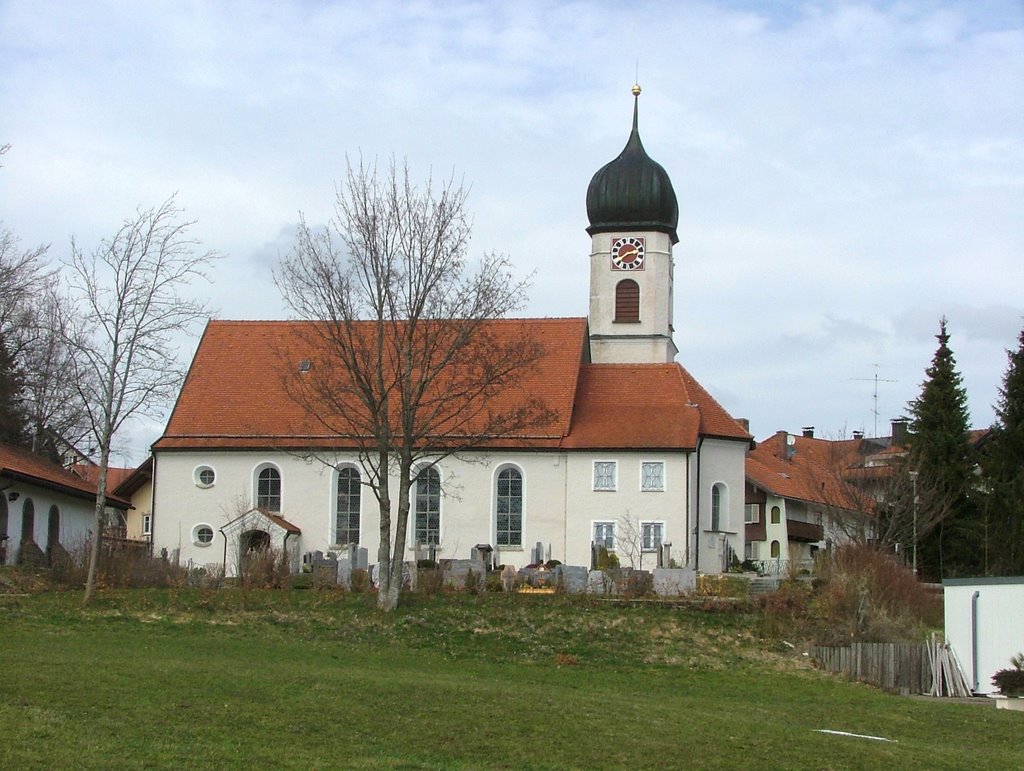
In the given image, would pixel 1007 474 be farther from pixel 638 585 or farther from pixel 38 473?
pixel 38 473

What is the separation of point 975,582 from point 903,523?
81.1ft

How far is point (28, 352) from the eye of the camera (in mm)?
58000

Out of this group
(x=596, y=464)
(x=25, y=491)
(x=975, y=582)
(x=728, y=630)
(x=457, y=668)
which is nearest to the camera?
(x=457, y=668)

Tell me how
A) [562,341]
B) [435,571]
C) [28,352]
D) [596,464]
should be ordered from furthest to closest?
[28,352], [562,341], [596,464], [435,571]

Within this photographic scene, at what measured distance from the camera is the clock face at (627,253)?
202ft

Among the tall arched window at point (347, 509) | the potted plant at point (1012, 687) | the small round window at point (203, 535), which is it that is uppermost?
the tall arched window at point (347, 509)

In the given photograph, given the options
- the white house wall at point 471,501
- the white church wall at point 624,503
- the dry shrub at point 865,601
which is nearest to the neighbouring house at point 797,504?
the white house wall at point 471,501

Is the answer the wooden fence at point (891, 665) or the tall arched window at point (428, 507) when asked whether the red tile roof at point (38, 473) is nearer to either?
the tall arched window at point (428, 507)

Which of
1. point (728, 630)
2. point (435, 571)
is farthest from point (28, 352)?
point (728, 630)

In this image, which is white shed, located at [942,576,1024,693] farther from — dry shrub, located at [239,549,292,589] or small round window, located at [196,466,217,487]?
small round window, located at [196,466,217,487]

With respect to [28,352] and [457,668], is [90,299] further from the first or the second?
[28,352]

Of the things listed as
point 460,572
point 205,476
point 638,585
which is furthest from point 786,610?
point 205,476

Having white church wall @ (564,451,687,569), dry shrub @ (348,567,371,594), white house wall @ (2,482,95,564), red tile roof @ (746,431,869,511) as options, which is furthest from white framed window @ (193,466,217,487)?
red tile roof @ (746,431,869,511)

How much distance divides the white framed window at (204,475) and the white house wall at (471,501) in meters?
0.12
